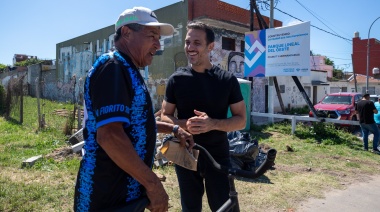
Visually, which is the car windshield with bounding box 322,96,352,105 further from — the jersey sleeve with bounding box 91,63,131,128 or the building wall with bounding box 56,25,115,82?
the jersey sleeve with bounding box 91,63,131,128

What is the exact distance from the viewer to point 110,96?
1.48 metres

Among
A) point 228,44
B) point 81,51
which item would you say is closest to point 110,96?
point 228,44

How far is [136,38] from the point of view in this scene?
5.78ft

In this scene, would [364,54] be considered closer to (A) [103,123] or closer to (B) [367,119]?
(B) [367,119]

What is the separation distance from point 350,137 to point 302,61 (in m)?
3.11

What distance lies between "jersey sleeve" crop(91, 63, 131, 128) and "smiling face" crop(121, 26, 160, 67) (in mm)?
237

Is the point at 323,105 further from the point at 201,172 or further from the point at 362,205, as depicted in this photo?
the point at 201,172

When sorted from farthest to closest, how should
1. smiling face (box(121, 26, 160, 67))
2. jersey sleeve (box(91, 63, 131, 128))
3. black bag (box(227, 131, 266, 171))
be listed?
black bag (box(227, 131, 266, 171)) < smiling face (box(121, 26, 160, 67)) < jersey sleeve (box(91, 63, 131, 128))

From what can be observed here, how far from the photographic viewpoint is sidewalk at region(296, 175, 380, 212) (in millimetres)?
4598

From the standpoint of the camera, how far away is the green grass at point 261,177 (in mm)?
4527

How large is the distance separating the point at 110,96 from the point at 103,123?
0.14 m

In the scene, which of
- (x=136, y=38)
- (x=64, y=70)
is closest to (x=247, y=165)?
(x=136, y=38)

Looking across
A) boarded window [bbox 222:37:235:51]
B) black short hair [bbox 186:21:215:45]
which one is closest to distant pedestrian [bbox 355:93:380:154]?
black short hair [bbox 186:21:215:45]

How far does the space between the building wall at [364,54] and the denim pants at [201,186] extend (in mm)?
39040
